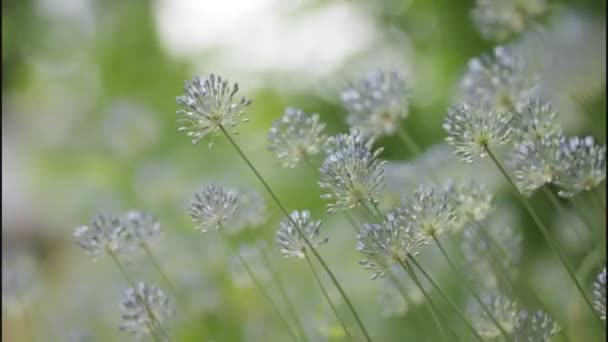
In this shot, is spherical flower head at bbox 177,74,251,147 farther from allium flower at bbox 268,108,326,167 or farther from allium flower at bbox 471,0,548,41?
allium flower at bbox 471,0,548,41

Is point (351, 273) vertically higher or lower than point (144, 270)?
lower

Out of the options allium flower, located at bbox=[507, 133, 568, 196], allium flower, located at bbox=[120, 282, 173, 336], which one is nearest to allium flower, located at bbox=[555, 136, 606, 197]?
allium flower, located at bbox=[507, 133, 568, 196]

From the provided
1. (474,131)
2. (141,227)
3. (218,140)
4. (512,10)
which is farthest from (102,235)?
(218,140)

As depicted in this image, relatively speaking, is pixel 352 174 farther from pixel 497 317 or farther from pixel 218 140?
pixel 218 140

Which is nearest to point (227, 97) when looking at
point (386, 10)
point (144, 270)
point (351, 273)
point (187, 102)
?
point (187, 102)

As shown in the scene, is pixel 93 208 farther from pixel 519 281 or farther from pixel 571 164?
pixel 571 164

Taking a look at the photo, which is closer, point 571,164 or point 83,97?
point 571,164
